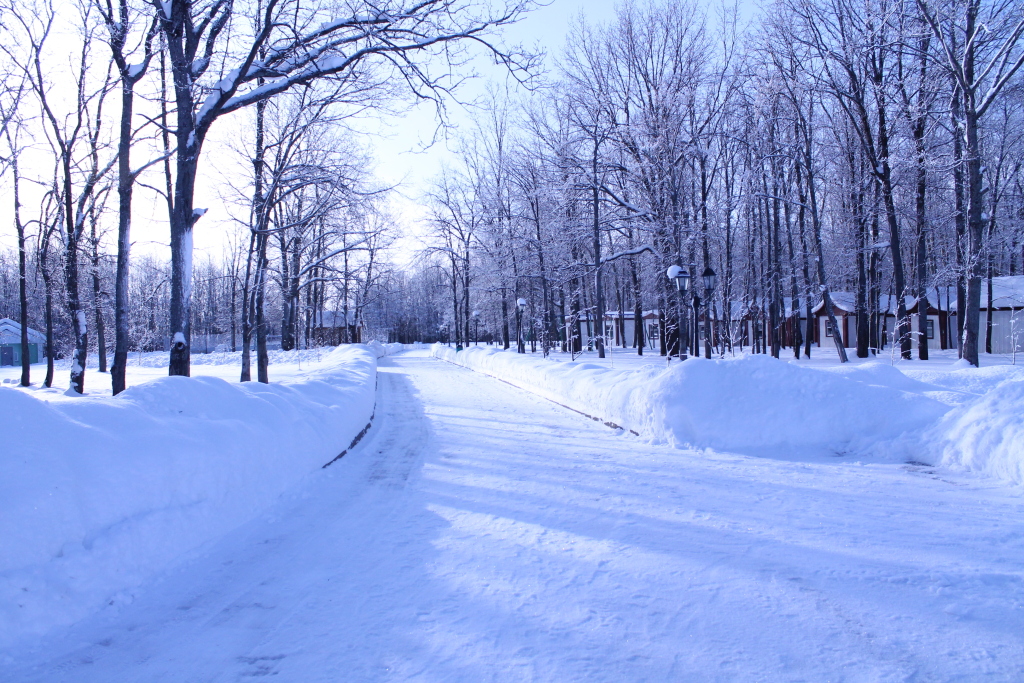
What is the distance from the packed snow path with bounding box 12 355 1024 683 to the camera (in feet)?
9.66

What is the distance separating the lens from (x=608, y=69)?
26484 millimetres

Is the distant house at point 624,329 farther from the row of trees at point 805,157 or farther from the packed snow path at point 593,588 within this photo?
the packed snow path at point 593,588

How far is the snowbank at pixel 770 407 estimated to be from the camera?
27.0 feet

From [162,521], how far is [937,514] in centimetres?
641

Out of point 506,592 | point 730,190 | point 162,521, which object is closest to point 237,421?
point 162,521

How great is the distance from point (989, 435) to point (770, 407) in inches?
104

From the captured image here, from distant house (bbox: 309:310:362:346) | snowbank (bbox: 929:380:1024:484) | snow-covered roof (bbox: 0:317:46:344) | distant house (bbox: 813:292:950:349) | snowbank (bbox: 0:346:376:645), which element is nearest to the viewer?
snowbank (bbox: 0:346:376:645)

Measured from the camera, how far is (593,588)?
3.81 meters

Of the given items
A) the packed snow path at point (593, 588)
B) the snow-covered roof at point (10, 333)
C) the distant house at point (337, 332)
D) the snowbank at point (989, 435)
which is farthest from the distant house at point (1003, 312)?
the snow-covered roof at point (10, 333)

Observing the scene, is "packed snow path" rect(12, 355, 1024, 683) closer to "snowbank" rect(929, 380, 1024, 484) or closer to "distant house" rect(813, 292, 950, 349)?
"snowbank" rect(929, 380, 1024, 484)

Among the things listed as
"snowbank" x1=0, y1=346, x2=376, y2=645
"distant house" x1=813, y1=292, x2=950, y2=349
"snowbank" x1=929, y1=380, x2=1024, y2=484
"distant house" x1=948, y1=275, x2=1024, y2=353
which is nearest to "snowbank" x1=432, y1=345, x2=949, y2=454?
"snowbank" x1=929, y1=380, x2=1024, y2=484

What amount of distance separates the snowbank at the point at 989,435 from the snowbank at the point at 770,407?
0.49 meters

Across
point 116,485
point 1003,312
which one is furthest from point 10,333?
point 1003,312

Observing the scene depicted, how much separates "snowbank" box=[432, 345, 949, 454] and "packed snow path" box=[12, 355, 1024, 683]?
5.06 feet
